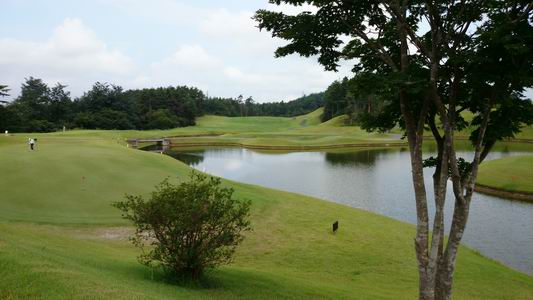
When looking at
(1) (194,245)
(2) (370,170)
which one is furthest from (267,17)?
(2) (370,170)

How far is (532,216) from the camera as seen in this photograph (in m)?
32.2

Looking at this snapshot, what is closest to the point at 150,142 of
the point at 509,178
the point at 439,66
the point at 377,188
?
the point at 377,188

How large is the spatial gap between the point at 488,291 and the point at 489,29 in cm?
1158

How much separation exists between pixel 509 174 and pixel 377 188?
47.7 feet

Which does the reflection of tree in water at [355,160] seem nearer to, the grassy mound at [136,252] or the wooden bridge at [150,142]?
the grassy mound at [136,252]

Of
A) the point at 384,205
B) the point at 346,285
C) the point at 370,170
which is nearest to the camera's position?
the point at 346,285

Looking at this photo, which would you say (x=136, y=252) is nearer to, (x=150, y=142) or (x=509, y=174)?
(x=509, y=174)

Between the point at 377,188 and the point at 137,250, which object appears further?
the point at 377,188

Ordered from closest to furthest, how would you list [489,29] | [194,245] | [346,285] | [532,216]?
[489,29] → [194,245] → [346,285] → [532,216]

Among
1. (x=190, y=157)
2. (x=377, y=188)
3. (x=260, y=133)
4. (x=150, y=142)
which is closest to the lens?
(x=377, y=188)

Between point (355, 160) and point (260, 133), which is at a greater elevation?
point (260, 133)

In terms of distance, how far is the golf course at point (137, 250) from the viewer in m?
10.5

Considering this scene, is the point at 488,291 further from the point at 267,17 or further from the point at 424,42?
the point at 267,17

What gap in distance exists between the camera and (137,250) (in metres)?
19.4
